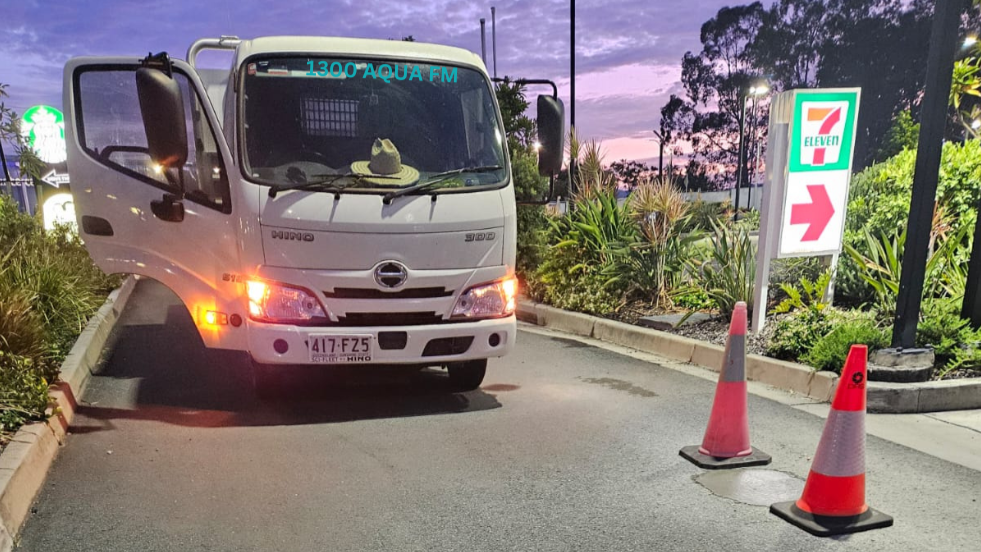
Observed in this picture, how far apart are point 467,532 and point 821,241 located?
17.0ft

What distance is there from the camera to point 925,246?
5.68 m

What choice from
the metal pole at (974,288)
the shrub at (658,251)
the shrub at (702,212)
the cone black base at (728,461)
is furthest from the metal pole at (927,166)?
the shrub at (658,251)

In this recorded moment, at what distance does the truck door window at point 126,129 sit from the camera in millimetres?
5328

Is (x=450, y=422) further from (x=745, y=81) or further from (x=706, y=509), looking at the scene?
(x=745, y=81)

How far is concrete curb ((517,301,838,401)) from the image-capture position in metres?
5.91

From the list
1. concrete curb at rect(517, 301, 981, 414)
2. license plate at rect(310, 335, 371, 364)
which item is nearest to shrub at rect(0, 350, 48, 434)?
license plate at rect(310, 335, 371, 364)

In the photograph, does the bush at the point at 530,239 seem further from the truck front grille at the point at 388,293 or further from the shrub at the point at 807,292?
the truck front grille at the point at 388,293

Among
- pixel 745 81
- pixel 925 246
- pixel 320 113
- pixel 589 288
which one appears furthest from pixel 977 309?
pixel 745 81

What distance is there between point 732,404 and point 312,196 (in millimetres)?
2962

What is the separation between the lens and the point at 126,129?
5.77 m

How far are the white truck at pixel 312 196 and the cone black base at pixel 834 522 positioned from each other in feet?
7.86

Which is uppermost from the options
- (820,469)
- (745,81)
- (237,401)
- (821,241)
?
(745,81)

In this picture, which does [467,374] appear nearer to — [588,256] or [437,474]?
[437,474]

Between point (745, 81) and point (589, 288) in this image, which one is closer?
point (589, 288)
